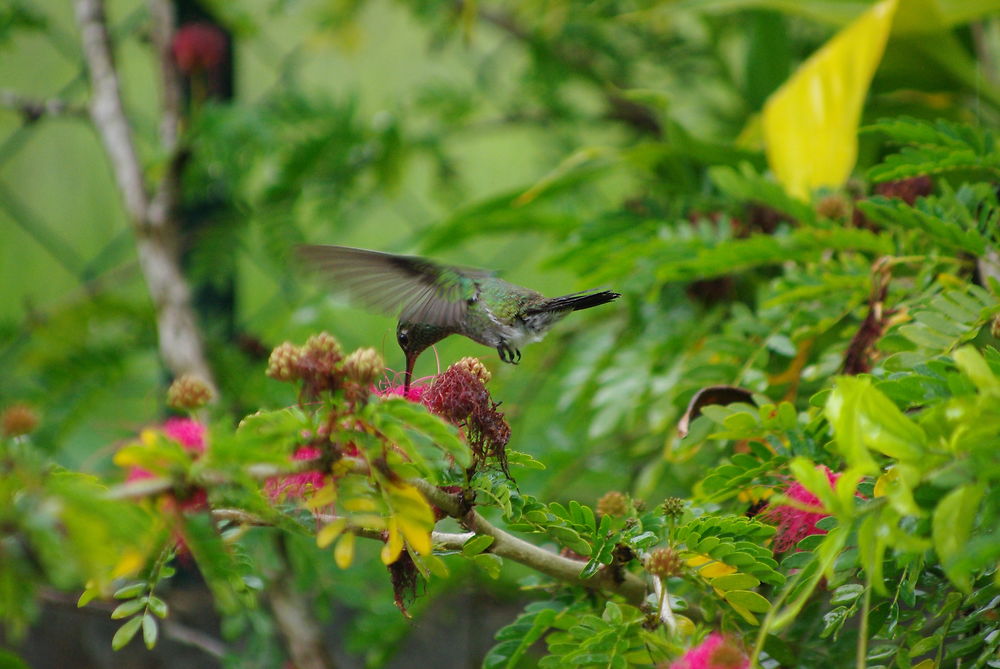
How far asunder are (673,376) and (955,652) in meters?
0.40

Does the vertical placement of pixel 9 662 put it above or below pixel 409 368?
below

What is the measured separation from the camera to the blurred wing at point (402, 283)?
65 cm

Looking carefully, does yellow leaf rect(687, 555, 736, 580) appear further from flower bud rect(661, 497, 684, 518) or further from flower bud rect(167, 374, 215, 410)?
flower bud rect(167, 374, 215, 410)

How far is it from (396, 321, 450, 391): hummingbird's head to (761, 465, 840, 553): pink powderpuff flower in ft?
0.89

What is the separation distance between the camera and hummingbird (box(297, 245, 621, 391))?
65 centimetres

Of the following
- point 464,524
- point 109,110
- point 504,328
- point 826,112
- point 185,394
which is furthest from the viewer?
point 109,110

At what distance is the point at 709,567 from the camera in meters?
0.55

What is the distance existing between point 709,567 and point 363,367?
0.86 ft

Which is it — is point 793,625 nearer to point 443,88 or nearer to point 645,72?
point 443,88

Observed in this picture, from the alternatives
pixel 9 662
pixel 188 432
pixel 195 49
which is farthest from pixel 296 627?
pixel 195 49

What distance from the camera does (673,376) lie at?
0.87m

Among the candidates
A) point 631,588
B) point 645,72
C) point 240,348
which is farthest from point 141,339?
point 645,72

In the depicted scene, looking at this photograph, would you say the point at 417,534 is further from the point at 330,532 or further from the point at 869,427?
the point at 869,427

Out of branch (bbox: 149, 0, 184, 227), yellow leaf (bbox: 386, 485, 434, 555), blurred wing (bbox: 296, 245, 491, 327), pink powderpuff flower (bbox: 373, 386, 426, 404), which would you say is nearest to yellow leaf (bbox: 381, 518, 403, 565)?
yellow leaf (bbox: 386, 485, 434, 555)
